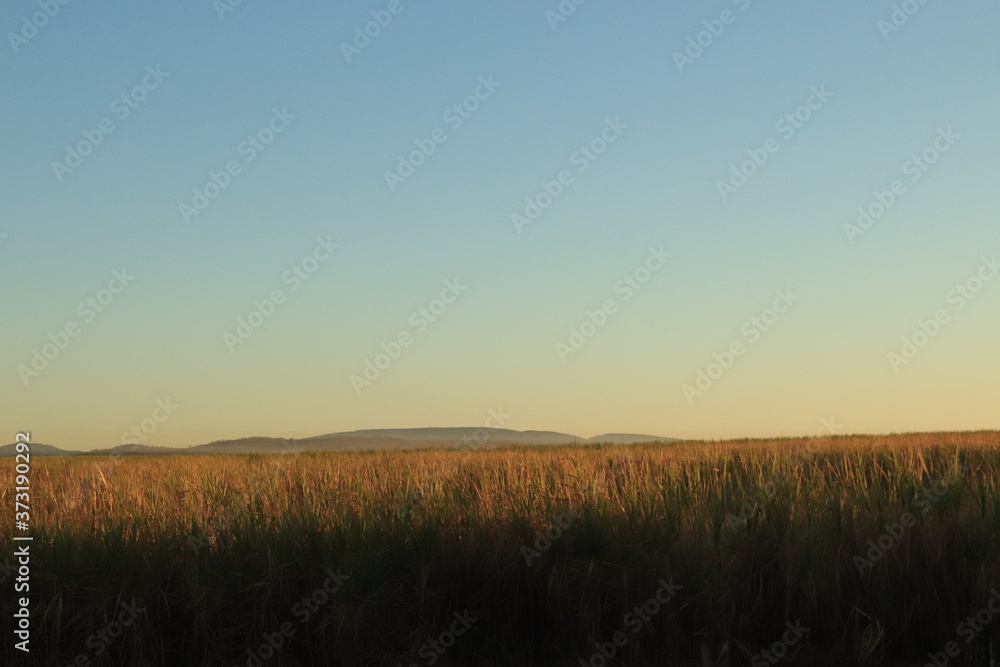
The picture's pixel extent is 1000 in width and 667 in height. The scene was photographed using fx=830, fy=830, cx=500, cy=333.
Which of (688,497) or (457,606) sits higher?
(688,497)

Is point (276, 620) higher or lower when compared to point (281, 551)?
lower

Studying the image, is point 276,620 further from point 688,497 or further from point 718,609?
point 688,497

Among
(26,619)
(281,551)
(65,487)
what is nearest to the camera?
(26,619)

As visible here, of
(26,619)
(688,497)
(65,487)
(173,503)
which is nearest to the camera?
(26,619)

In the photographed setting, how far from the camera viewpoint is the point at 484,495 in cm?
780

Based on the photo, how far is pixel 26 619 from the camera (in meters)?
5.54

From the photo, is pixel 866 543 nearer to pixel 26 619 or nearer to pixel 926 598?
pixel 926 598

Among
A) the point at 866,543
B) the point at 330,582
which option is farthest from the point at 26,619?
the point at 866,543

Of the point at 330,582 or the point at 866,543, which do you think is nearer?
the point at 330,582

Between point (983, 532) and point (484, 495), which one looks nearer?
point (983, 532)

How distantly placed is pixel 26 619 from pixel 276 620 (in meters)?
1.66

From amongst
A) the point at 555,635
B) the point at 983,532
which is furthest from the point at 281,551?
the point at 983,532

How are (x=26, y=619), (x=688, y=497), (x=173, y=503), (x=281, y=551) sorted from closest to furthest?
(x=26, y=619), (x=281, y=551), (x=688, y=497), (x=173, y=503)

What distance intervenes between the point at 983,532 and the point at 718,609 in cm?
239
